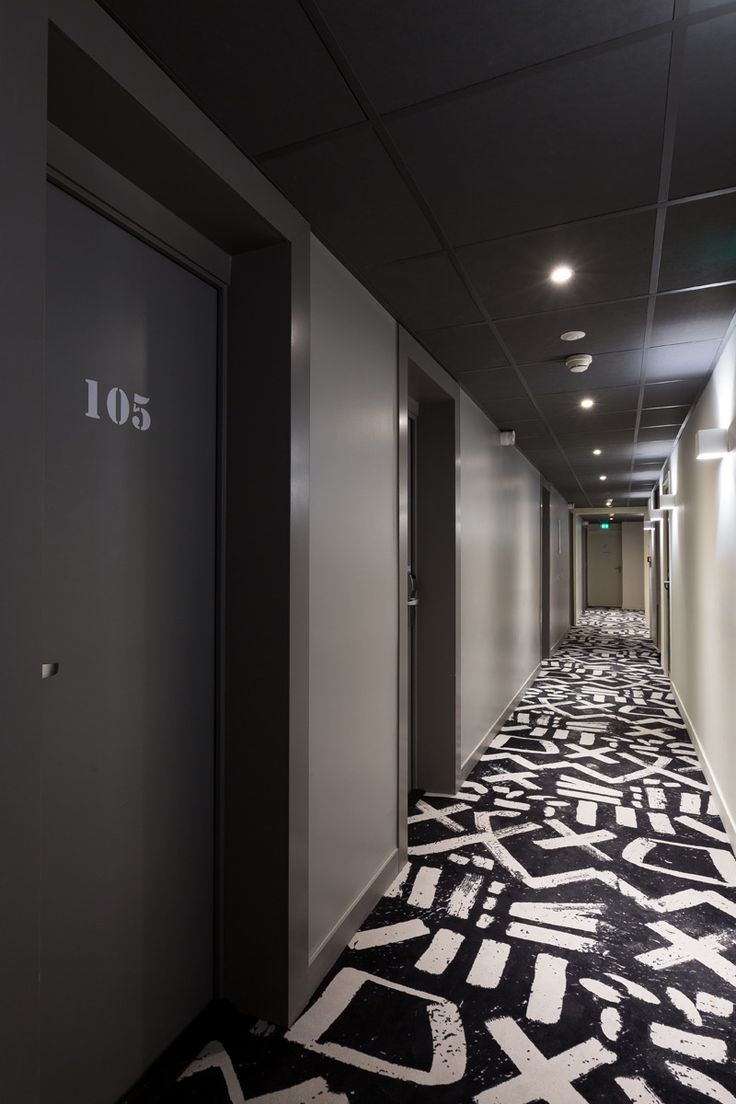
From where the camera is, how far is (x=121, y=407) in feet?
5.23

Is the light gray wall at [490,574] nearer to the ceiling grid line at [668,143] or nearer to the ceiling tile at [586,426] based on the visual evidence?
the ceiling tile at [586,426]

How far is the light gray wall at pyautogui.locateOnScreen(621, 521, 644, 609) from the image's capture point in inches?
695

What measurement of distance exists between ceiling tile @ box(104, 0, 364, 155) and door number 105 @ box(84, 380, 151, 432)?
717 millimetres

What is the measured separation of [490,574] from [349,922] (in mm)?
3080

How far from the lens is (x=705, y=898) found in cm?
261

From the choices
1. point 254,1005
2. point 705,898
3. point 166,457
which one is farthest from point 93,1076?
point 705,898

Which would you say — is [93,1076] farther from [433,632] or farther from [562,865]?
[433,632]

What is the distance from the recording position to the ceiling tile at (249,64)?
124 centimetres

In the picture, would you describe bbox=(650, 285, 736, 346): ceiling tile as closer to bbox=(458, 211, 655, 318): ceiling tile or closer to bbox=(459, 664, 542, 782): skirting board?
bbox=(458, 211, 655, 318): ceiling tile

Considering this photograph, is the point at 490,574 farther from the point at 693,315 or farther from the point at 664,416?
the point at 693,315

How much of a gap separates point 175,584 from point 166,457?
36cm

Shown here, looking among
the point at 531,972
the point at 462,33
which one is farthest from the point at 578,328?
the point at 531,972

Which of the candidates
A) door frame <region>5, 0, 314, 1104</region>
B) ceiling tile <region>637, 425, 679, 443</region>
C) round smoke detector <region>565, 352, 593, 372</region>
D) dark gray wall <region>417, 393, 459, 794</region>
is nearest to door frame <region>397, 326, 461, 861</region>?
dark gray wall <region>417, 393, 459, 794</region>

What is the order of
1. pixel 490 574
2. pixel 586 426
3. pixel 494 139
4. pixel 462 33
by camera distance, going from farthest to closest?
1. pixel 586 426
2. pixel 490 574
3. pixel 494 139
4. pixel 462 33
